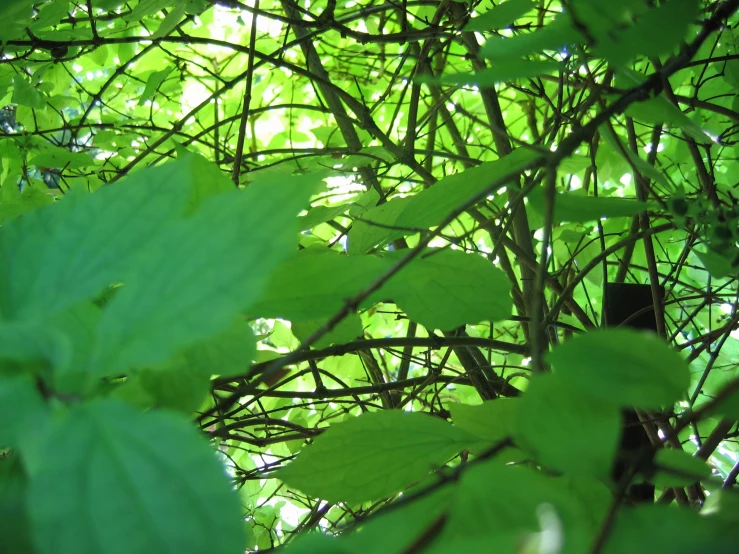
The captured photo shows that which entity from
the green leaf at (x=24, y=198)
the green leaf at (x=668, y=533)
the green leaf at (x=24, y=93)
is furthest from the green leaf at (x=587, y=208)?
the green leaf at (x=24, y=93)

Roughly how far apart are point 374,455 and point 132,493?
0.15 m

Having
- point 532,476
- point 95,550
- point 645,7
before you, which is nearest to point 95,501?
point 95,550

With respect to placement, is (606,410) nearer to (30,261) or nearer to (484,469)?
(484,469)

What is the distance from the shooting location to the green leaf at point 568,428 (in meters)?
0.19

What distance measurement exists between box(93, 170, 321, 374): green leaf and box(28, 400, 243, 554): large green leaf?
2 cm

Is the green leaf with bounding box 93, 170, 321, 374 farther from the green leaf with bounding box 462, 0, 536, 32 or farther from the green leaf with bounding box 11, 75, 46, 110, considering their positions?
the green leaf with bounding box 11, 75, 46, 110

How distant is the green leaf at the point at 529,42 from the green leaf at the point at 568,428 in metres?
0.12

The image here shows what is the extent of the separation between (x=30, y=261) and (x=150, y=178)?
0.05m

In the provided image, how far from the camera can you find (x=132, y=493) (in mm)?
149

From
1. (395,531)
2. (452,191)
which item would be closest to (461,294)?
(452,191)

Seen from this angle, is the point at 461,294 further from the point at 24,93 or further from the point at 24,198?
the point at 24,93

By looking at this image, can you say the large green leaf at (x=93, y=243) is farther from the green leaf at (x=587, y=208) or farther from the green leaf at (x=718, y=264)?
the green leaf at (x=718, y=264)

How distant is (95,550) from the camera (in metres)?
0.14

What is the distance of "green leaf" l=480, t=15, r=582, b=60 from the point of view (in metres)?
0.24
